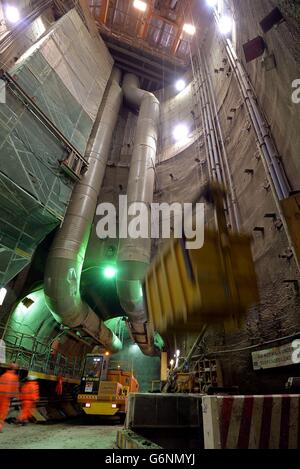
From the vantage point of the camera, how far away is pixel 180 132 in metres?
14.4

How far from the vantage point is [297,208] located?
2184 mm

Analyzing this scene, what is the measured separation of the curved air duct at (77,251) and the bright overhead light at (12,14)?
212 inches

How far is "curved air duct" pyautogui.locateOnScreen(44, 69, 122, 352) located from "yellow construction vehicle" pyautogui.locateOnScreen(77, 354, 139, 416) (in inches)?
54.6

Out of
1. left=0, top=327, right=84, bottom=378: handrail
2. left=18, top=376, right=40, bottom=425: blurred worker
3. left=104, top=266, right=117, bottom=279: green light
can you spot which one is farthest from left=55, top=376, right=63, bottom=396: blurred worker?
left=104, top=266, right=117, bottom=279: green light

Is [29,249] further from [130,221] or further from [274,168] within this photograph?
[274,168]

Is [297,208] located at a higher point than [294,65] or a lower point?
lower

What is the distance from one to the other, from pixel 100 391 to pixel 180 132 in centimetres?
1389

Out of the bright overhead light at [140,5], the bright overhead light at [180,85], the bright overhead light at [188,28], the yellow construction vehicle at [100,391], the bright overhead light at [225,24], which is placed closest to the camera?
the yellow construction vehicle at [100,391]

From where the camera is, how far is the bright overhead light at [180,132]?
13.9 m

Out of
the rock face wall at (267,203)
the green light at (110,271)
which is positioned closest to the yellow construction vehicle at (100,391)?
the green light at (110,271)

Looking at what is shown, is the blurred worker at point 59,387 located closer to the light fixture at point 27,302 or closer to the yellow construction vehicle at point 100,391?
the yellow construction vehicle at point 100,391

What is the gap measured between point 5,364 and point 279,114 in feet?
36.1
